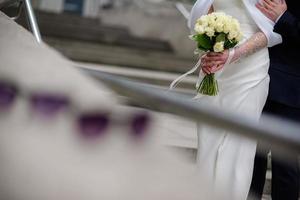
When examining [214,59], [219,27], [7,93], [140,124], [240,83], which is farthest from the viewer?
[240,83]

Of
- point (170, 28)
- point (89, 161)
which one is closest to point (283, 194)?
point (89, 161)

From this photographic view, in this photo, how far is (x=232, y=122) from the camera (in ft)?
4.14


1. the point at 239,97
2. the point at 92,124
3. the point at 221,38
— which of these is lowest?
the point at 239,97

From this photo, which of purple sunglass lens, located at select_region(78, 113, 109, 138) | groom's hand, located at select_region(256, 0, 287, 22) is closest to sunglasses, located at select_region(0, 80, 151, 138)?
purple sunglass lens, located at select_region(78, 113, 109, 138)

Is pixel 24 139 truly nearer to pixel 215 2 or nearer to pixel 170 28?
pixel 215 2

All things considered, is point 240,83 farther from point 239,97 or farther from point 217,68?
point 217,68

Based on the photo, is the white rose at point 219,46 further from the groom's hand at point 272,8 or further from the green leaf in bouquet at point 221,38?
the groom's hand at point 272,8

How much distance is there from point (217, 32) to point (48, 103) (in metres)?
1.72

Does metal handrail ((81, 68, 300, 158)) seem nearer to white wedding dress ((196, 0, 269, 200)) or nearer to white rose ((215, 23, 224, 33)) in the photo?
white rose ((215, 23, 224, 33))

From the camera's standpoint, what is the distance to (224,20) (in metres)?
3.13

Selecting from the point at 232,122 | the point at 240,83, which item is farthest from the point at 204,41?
the point at 232,122

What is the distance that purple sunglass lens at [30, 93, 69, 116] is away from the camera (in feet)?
5.25

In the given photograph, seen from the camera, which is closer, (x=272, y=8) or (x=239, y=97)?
(x=272, y=8)

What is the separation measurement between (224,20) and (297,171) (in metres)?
0.91
